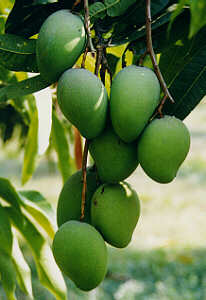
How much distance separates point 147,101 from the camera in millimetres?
655

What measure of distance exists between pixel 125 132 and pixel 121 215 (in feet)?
0.46

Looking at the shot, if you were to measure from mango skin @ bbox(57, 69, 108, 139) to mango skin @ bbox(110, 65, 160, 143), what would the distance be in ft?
0.06

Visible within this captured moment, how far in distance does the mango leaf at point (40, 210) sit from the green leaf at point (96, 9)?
0.58 meters

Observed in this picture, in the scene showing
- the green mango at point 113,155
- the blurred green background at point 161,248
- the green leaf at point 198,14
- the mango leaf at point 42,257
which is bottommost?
the blurred green background at point 161,248

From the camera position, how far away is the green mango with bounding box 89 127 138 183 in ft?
2.25

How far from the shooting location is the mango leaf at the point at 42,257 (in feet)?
3.56

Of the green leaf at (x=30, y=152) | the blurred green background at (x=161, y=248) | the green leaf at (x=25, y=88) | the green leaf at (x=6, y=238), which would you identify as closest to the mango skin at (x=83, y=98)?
the green leaf at (x=25, y=88)

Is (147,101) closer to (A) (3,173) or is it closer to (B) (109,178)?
(B) (109,178)

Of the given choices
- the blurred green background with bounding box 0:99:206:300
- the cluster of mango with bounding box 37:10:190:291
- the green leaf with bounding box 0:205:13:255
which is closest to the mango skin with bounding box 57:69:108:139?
the cluster of mango with bounding box 37:10:190:291

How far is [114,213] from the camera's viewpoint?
718 mm

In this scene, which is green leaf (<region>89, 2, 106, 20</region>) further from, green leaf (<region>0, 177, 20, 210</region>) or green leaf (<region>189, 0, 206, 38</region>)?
green leaf (<region>0, 177, 20, 210</region>)

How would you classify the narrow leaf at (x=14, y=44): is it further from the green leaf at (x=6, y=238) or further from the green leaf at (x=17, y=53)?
the green leaf at (x=6, y=238)

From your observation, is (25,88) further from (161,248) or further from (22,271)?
(161,248)

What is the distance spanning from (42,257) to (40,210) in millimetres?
112
